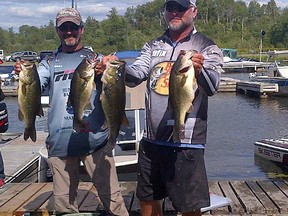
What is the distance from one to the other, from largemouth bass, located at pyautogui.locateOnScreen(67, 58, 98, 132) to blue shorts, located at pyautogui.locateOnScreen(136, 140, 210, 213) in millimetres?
647

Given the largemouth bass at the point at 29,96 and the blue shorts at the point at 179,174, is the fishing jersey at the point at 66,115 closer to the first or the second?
the largemouth bass at the point at 29,96

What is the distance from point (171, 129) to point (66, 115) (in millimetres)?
1080

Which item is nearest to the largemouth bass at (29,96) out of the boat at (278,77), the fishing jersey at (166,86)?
the fishing jersey at (166,86)

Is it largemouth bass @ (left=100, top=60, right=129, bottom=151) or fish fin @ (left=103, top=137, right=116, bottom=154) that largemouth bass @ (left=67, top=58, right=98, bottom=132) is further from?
fish fin @ (left=103, top=137, right=116, bottom=154)

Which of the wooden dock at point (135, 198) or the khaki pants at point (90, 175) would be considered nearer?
the khaki pants at point (90, 175)

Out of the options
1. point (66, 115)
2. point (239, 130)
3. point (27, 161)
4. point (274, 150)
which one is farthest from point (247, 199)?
point (239, 130)

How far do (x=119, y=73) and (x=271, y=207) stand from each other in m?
3.27

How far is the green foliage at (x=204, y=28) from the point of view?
195ft

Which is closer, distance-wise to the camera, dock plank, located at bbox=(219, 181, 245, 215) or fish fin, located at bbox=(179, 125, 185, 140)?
fish fin, located at bbox=(179, 125, 185, 140)

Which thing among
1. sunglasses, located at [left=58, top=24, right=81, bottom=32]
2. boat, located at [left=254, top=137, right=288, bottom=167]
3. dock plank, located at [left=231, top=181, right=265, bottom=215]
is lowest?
boat, located at [left=254, top=137, right=288, bottom=167]

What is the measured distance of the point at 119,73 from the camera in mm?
4164

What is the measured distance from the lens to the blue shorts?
14.1 feet

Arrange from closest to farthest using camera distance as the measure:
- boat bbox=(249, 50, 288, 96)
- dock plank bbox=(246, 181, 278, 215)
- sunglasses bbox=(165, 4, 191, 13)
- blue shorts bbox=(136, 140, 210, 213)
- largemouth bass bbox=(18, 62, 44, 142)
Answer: sunglasses bbox=(165, 4, 191, 13) < blue shorts bbox=(136, 140, 210, 213) < largemouth bass bbox=(18, 62, 44, 142) < dock plank bbox=(246, 181, 278, 215) < boat bbox=(249, 50, 288, 96)

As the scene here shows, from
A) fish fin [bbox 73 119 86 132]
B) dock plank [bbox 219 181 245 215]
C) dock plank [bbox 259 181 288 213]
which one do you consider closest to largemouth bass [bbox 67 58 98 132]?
fish fin [bbox 73 119 86 132]
